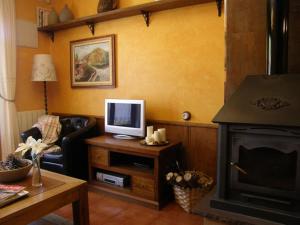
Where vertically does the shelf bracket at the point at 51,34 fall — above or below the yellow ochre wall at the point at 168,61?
above

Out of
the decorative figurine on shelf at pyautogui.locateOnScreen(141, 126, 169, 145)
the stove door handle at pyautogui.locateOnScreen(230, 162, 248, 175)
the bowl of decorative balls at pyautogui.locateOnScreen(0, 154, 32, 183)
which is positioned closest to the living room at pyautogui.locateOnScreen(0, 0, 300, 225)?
the stove door handle at pyautogui.locateOnScreen(230, 162, 248, 175)

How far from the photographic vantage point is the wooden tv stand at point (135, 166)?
260cm

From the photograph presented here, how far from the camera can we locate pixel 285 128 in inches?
59.2

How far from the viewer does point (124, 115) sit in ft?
10.1

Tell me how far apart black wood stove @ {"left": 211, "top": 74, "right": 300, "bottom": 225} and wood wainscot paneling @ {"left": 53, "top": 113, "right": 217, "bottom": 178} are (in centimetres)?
103

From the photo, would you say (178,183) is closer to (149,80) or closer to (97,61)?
(149,80)

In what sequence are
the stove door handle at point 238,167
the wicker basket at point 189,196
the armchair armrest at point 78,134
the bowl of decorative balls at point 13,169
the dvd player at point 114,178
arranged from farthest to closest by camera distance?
the armchair armrest at point 78,134, the dvd player at point 114,178, the wicker basket at point 189,196, the bowl of decorative balls at point 13,169, the stove door handle at point 238,167

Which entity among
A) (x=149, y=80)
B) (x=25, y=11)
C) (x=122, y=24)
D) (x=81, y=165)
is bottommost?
(x=81, y=165)

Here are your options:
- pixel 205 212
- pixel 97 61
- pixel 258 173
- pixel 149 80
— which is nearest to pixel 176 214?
pixel 205 212

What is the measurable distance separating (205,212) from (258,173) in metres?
0.43

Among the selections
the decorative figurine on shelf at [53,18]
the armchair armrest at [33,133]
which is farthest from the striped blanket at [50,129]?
the decorative figurine on shelf at [53,18]

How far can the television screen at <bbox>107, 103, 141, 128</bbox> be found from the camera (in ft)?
9.72

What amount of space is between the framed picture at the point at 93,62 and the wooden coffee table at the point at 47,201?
1.70m

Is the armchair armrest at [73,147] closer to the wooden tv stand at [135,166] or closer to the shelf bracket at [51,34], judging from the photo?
the wooden tv stand at [135,166]
